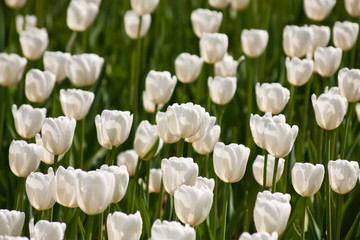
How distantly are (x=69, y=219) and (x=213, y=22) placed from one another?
1567 mm

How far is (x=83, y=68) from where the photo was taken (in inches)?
109

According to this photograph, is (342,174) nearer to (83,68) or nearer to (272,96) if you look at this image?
(272,96)

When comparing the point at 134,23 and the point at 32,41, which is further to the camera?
the point at 134,23

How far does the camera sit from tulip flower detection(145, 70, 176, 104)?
2480 mm

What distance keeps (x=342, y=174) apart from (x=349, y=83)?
1.75 ft

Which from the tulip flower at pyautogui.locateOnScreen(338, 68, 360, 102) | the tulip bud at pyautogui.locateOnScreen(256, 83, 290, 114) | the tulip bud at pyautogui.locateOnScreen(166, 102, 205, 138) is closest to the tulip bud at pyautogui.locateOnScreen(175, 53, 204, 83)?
the tulip bud at pyautogui.locateOnScreen(256, 83, 290, 114)

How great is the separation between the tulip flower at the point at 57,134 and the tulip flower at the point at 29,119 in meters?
0.27

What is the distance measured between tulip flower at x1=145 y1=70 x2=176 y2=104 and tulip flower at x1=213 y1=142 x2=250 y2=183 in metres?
0.64

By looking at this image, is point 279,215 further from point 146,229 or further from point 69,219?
point 69,219

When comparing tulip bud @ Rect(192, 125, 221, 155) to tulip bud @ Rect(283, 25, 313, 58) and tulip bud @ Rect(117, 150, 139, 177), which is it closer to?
tulip bud @ Rect(117, 150, 139, 177)

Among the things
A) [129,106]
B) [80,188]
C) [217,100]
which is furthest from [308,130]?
[80,188]

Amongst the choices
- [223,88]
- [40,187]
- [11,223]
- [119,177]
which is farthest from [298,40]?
[11,223]

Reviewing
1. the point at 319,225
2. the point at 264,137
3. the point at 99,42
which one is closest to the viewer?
the point at 264,137

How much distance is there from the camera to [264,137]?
6.55 feet
